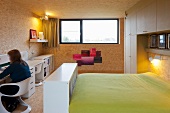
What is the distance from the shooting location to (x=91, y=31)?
26.5ft

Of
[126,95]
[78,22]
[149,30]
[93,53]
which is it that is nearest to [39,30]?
[78,22]

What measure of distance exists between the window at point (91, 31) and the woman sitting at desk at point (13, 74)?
471cm

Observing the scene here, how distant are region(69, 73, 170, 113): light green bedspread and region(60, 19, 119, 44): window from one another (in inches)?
199

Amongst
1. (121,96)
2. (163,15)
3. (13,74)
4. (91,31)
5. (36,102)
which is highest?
(91,31)

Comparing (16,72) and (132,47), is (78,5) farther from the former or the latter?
(16,72)

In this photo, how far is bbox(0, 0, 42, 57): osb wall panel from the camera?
14.3 ft

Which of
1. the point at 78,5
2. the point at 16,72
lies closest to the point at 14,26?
the point at 78,5

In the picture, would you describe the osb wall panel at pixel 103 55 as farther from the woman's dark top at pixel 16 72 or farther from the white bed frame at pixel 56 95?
the white bed frame at pixel 56 95

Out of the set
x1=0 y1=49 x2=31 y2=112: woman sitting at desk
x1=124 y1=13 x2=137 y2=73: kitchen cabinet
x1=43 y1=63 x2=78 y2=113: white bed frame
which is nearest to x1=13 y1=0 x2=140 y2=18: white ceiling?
x1=124 y1=13 x2=137 y2=73: kitchen cabinet

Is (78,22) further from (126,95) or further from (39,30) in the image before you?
(126,95)

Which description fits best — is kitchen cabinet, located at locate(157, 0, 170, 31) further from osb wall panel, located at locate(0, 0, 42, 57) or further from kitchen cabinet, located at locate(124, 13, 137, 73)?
osb wall panel, located at locate(0, 0, 42, 57)

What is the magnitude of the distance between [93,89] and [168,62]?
4.76ft

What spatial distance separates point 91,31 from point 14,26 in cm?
375

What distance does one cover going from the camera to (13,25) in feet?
16.1
